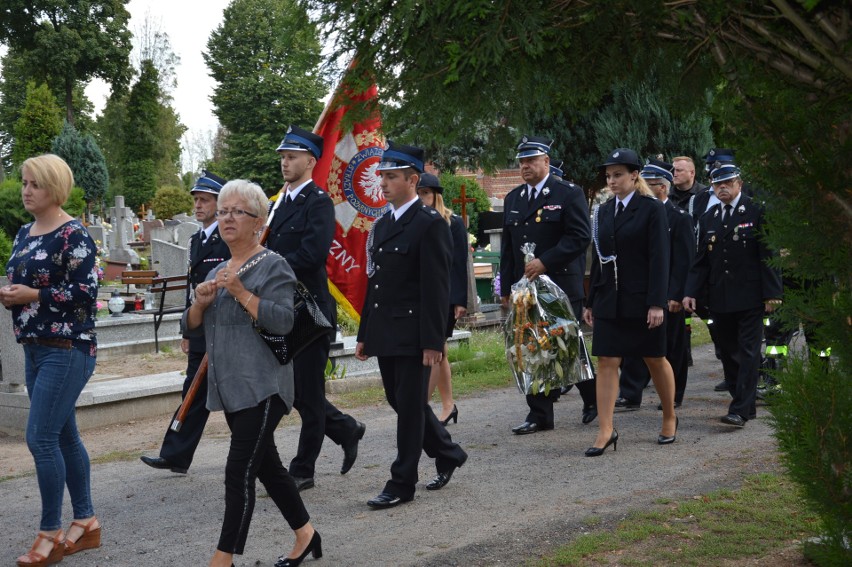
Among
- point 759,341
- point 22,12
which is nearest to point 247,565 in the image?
point 759,341

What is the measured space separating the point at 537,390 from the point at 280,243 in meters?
2.65

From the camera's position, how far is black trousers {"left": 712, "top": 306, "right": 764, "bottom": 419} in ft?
26.5

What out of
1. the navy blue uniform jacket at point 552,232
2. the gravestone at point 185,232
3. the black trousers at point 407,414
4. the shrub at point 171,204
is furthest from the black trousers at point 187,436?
the shrub at point 171,204

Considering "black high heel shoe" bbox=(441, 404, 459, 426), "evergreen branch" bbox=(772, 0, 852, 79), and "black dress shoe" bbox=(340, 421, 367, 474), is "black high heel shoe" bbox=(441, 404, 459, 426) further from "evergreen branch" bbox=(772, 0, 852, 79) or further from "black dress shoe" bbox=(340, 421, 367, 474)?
"evergreen branch" bbox=(772, 0, 852, 79)

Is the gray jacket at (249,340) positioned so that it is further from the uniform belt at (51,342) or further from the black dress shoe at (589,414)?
the black dress shoe at (589,414)

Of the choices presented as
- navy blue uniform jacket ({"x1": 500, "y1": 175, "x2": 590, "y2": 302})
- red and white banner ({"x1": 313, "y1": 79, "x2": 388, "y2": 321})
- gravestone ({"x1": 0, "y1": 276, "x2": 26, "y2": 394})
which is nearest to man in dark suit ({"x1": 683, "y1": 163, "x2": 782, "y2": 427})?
navy blue uniform jacket ({"x1": 500, "y1": 175, "x2": 590, "y2": 302})

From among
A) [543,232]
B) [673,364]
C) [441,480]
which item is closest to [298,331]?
[441,480]

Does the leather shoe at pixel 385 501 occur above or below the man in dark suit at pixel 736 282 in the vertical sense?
below

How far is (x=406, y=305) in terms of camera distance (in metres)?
5.98

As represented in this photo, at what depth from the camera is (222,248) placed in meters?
6.66

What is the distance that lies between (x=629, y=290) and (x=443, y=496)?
2274mm

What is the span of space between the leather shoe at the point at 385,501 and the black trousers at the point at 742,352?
3.36 metres

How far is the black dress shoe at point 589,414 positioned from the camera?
8.52m

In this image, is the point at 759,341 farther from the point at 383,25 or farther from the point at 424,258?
the point at 383,25
